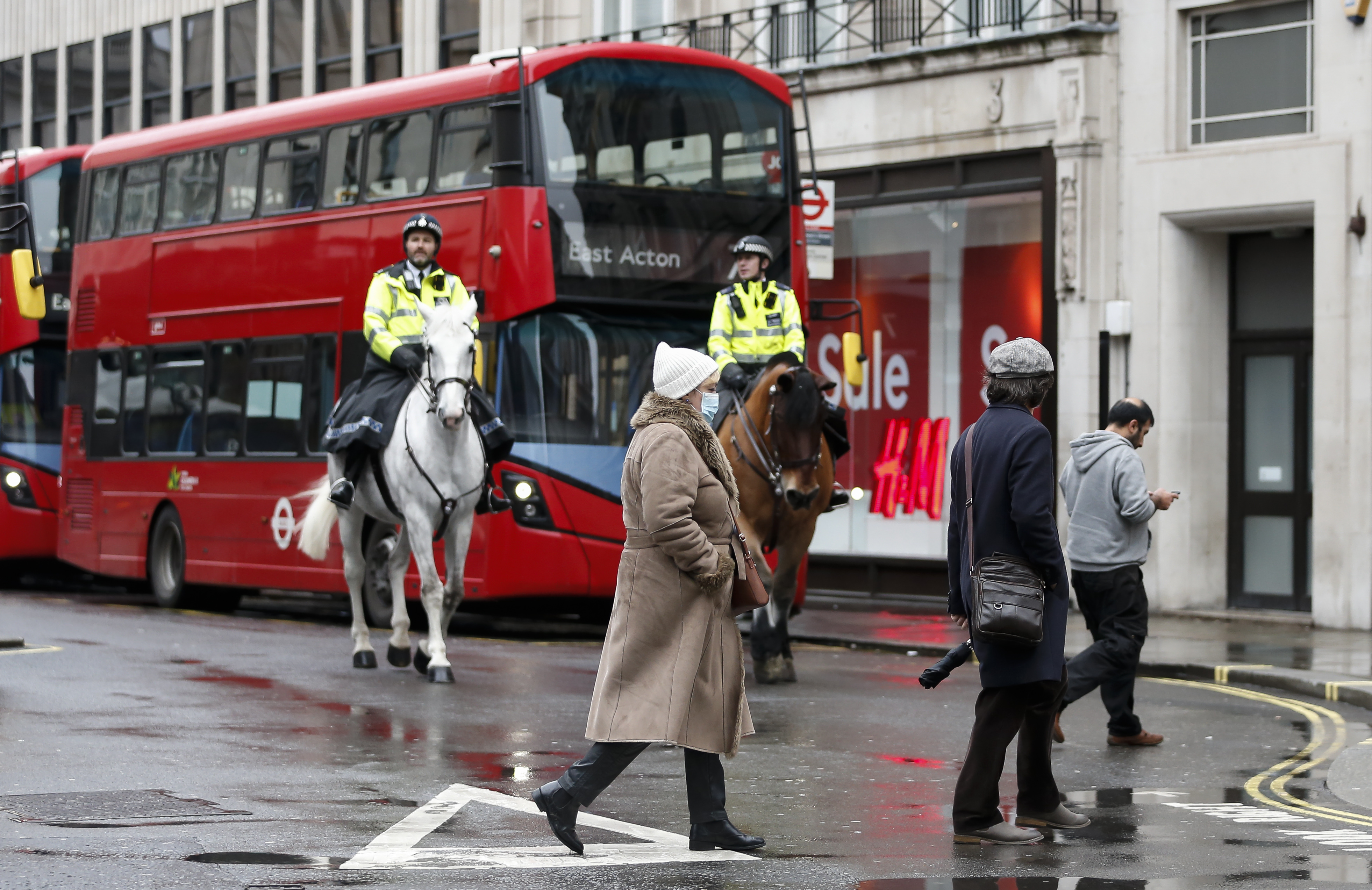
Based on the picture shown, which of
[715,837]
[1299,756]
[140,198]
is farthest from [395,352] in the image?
[140,198]

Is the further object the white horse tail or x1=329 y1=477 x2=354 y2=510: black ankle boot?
the white horse tail

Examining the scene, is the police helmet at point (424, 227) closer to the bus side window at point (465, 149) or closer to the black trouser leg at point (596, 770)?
the bus side window at point (465, 149)

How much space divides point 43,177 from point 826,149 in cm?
915

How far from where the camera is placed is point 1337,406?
18766 mm

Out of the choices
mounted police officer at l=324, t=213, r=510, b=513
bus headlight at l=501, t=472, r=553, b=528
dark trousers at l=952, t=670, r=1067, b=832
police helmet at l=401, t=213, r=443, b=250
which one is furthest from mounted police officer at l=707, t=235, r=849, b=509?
dark trousers at l=952, t=670, r=1067, b=832

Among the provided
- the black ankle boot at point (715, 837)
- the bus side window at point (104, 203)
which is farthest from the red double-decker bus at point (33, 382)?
the black ankle boot at point (715, 837)

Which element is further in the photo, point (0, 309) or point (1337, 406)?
point (0, 309)

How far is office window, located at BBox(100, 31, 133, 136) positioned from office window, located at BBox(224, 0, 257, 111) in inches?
132

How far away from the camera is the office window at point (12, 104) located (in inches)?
1647

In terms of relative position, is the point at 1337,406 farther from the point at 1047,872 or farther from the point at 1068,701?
the point at 1047,872

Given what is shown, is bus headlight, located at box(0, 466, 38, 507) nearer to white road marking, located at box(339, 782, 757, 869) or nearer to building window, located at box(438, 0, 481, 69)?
building window, located at box(438, 0, 481, 69)

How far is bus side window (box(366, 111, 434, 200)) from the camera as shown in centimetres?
1717

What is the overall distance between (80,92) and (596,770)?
3564 centimetres

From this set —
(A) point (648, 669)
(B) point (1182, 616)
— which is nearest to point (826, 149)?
(B) point (1182, 616)
